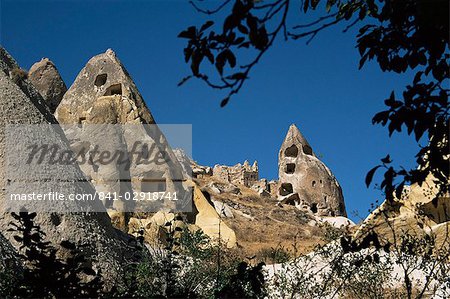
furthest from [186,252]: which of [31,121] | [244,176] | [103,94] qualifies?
[244,176]

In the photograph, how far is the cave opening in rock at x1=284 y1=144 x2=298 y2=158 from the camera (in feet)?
106

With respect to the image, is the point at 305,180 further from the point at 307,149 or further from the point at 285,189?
the point at 307,149

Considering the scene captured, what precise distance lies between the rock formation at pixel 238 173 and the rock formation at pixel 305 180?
6.73m

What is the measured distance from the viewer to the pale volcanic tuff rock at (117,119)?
15.2m

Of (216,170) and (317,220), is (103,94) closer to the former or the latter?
(317,220)

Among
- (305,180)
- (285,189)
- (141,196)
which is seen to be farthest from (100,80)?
(285,189)

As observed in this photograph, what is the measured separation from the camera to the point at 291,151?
32594mm

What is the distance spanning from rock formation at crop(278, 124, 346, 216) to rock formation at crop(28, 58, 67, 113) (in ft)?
45.2

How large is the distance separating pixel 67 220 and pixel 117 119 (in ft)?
33.5

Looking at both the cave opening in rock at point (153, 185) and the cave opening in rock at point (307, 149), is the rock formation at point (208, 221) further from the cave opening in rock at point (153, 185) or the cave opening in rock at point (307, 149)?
the cave opening in rock at point (307, 149)

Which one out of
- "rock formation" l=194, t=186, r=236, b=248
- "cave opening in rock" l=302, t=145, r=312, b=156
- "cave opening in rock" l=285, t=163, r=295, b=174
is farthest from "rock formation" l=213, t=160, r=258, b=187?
"rock formation" l=194, t=186, r=236, b=248

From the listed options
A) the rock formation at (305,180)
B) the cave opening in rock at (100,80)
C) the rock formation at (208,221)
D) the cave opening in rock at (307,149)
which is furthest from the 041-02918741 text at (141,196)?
the cave opening in rock at (307,149)

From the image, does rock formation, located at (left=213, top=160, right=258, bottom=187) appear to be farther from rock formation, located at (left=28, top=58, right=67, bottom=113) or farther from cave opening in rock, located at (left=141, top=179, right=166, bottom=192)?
cave opening in rock, located at (left=141, top=179, right=166, bottom=192)

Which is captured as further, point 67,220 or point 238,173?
point 238,173
